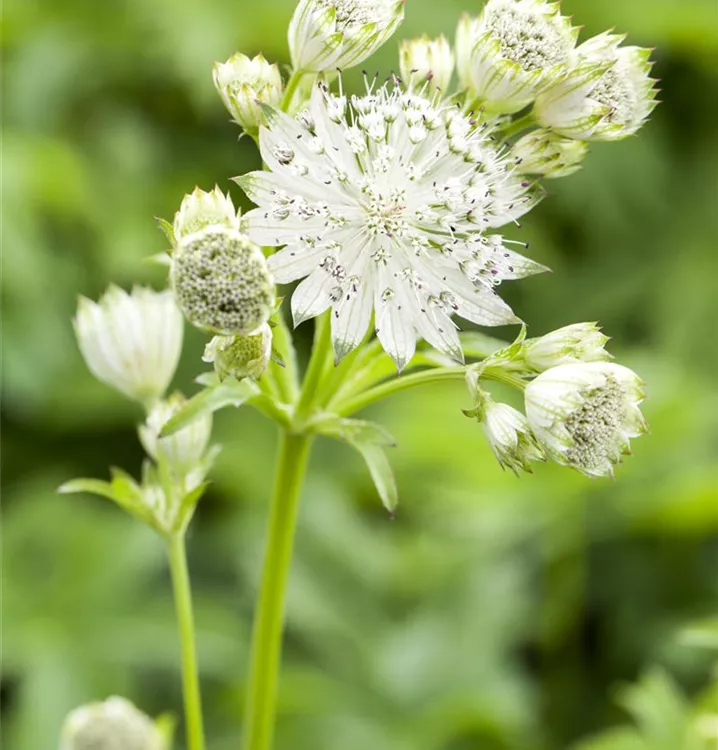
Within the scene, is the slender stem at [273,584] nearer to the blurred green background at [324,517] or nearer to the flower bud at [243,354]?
the flower bud at [243,354]

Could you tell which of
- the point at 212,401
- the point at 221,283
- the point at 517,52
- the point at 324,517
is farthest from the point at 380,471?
the point at 324,517

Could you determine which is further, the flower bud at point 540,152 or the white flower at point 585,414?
the flower bud at point 540,152

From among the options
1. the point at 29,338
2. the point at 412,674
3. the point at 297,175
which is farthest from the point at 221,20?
the point at 297,175

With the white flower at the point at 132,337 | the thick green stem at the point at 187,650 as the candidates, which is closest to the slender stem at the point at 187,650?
the thick green stem at the point at 187,650

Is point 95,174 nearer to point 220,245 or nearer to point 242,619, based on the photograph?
point 242,619

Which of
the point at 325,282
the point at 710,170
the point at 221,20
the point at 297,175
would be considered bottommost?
the point at 325,282

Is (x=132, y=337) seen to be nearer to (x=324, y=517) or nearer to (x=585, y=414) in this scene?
(x=585, y=414)
